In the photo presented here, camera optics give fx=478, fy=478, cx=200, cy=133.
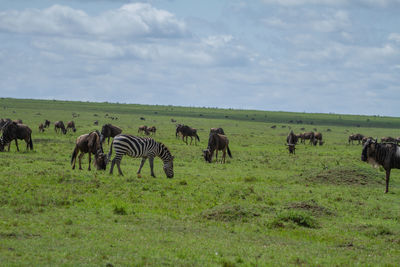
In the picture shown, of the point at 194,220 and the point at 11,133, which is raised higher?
the point at 11,133

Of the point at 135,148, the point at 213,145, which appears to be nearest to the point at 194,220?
the point at 135,148

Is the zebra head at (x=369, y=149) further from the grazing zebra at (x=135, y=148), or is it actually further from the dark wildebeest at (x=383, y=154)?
the grazing zebra at (x=135, y=148)

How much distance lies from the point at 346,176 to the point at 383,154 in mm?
3579

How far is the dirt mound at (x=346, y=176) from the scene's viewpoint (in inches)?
934

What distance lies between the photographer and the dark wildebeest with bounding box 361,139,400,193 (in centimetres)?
2064

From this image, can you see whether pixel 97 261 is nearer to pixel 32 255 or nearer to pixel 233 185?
pixel 32 255

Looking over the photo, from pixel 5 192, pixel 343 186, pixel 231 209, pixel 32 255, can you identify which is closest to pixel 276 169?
pixel 343 186

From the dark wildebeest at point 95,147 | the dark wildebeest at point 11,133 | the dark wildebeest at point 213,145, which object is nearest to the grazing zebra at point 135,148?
the dark wildebeest at point 95,147

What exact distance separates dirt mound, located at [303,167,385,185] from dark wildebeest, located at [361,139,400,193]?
2.76 metres

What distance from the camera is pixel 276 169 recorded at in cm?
3061

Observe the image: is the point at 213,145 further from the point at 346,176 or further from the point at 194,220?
the point at 194,220

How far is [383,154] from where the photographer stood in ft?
68.4

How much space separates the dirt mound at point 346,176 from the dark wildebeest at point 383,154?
2.76m

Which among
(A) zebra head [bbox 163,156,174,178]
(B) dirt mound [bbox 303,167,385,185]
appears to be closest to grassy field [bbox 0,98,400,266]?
(B) dirt mound [bbox 303,167,385,185]
